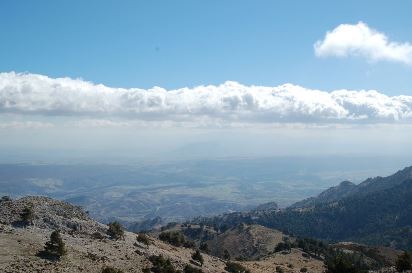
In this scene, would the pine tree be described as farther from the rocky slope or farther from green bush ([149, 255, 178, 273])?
green bush ([149, 255, 178, 273])

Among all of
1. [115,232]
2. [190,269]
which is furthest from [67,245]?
[190,269]

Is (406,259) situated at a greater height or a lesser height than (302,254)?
greater

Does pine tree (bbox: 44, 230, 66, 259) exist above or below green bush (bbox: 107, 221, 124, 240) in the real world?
above

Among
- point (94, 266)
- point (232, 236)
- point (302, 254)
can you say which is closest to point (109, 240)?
point (94, 266)

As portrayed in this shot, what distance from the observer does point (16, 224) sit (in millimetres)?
49750

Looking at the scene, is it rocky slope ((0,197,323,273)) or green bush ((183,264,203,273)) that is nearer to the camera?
rocky slope ((0,197,323,273))

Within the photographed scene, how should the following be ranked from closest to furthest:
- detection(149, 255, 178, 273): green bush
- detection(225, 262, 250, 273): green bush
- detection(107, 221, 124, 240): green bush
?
1. detection(149, 255, 178, 273): green bush
2. detection(107, 221, 124, 240): green bush
3. detection(225, 262, 250, 273): green bush

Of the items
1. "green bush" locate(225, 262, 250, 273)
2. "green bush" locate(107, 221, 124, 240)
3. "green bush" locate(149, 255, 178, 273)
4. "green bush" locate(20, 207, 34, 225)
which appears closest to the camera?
"green bush" locate(149, 255, 178, 273)

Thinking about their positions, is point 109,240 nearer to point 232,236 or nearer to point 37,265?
point 37,265

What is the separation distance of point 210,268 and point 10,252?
2834 centimetres

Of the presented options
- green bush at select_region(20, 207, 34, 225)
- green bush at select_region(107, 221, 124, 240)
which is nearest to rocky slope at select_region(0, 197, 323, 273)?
green bush at select_region(20, 207, 34, 225)

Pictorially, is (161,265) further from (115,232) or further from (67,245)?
(67,245)

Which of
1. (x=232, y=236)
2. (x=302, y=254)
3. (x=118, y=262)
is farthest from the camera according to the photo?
(x=232, y=236)

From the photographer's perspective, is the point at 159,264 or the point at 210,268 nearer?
the point at 159,264
